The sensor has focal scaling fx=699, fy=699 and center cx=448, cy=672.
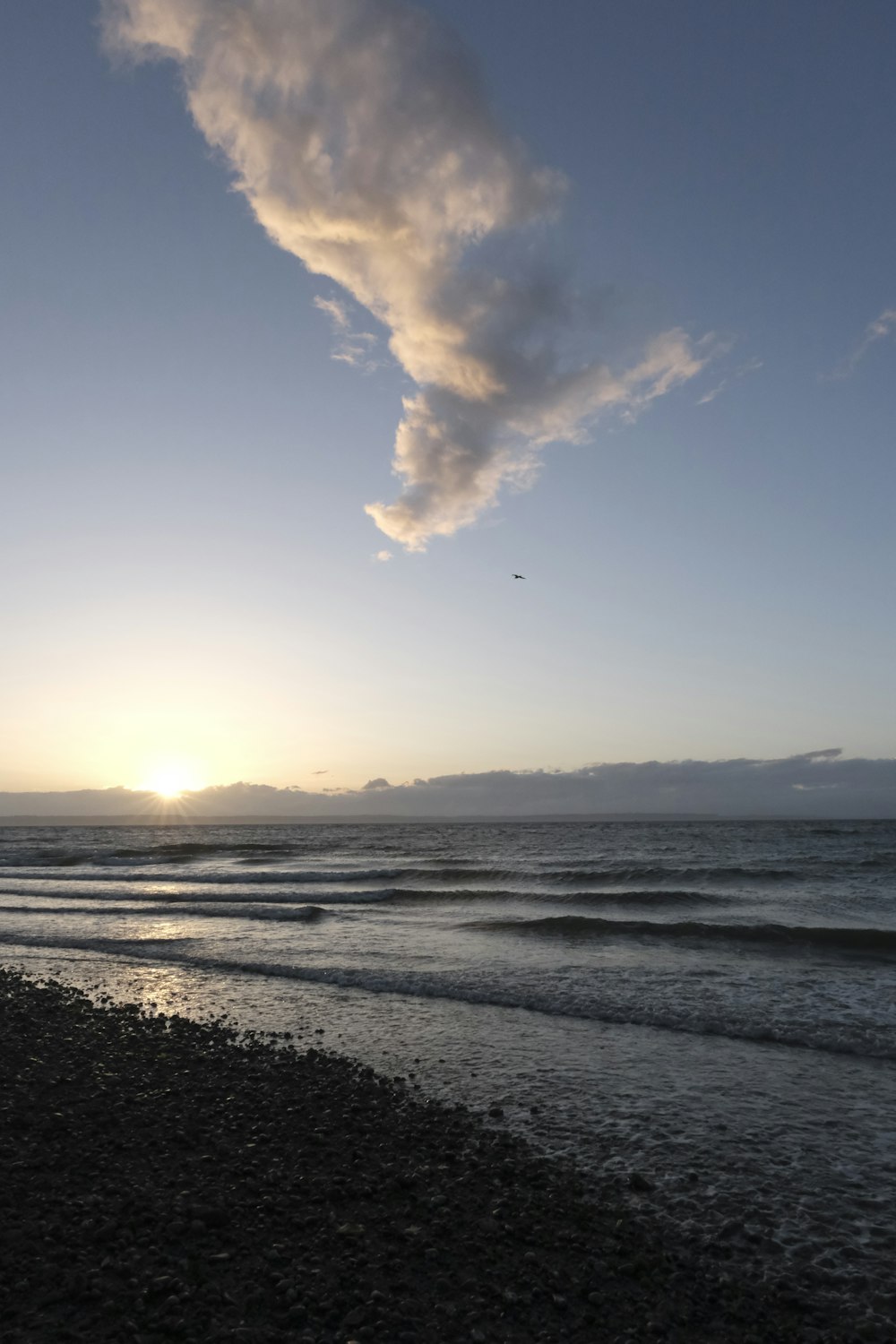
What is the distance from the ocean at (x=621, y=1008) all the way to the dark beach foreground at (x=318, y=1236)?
2.33ft

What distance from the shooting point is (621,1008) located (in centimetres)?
1397

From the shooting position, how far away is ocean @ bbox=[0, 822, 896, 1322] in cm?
708

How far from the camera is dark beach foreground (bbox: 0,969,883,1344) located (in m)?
5.07

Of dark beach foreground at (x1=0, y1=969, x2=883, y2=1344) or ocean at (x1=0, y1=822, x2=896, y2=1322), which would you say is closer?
dark beach foreground at (x1=0, y1=969, x2=883, y2=1344)

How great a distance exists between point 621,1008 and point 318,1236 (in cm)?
928

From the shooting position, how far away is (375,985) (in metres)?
15.9

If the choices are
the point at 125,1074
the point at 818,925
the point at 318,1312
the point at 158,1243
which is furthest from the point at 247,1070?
the point at 818,925

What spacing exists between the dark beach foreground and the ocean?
71cm

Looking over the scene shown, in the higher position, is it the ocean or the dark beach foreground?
the dark beach foreground

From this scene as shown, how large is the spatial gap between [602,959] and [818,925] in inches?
412

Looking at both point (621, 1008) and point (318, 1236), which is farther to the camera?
point (621, 1008)

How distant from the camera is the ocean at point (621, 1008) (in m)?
7.08

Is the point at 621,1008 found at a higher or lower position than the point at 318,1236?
lower

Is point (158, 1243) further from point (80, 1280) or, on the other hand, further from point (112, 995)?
point (112, 995)
